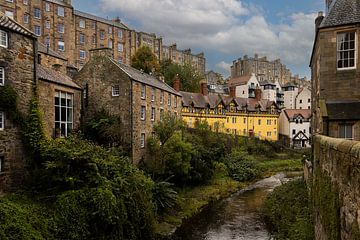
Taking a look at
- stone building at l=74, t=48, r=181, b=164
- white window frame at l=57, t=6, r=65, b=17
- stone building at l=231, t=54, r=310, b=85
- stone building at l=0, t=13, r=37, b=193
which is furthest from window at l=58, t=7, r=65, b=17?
stone building at l=231, t=54, r=310, b=85

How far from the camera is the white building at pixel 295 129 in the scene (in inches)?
2729

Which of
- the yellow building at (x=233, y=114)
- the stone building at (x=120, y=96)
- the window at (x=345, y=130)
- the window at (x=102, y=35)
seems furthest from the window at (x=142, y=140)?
the window at (x=102, y=35)

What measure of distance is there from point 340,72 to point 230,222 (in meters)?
14.0

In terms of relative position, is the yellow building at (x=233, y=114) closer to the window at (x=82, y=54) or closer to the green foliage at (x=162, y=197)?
the window at (x=82, y=54)

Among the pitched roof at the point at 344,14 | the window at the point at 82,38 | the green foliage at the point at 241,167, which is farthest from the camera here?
the window at the point at 82,38

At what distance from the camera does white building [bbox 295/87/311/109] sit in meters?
87.8

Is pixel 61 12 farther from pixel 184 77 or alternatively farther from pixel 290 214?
pixel 290 214

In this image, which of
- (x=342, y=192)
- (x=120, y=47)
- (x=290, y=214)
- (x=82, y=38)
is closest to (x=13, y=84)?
(x=342, y=192)

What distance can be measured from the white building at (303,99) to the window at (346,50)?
250 ft

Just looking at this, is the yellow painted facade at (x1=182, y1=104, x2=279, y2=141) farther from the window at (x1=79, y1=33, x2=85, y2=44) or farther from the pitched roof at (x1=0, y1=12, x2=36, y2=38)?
the pitched roof at (x1=0, y1=12, x2=36, y2=38)

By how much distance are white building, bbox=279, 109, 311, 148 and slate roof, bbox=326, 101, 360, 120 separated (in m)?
55.2

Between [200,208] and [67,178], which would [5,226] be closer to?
[67,178]

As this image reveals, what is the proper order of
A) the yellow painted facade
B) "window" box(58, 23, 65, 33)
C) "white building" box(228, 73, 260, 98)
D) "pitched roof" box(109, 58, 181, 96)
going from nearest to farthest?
1. "pitched roof" box(109, 58, 181, 96)
2. the yellow painted facade
3. "window" box(58, 23, 65, 33)
4. "white building" box(228, 73, 260, 98)

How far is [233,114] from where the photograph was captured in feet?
205
